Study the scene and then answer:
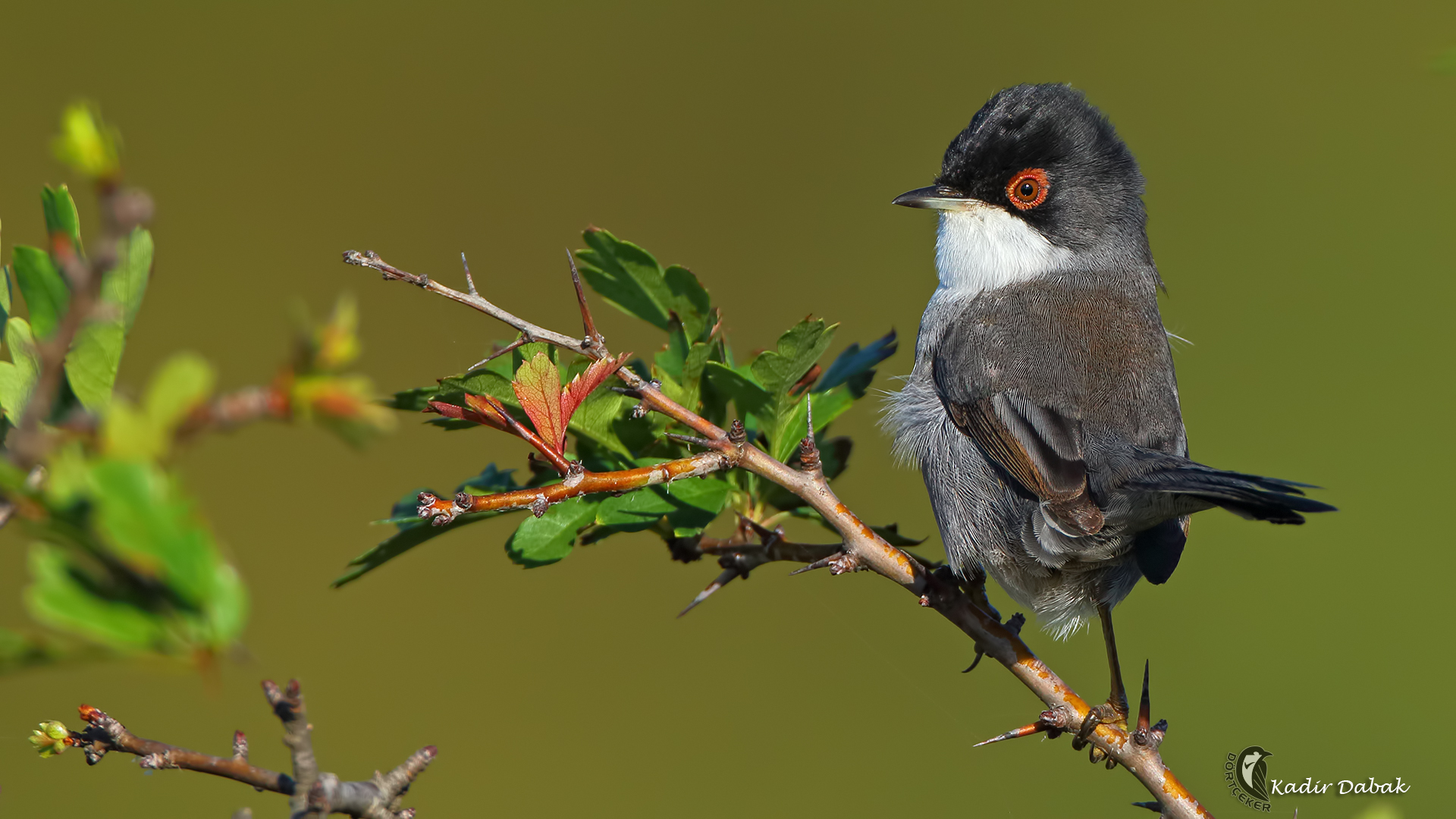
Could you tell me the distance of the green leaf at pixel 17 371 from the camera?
3.19 feet

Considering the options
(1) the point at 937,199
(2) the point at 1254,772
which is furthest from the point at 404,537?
(1) the point at 937,199

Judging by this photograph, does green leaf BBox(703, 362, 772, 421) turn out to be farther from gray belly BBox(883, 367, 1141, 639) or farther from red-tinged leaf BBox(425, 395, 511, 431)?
gray belly BBox(883, 367, 1141, 639)

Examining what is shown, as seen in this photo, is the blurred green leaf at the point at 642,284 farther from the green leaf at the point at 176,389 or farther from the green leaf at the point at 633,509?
the green leaf at the point at 176,389

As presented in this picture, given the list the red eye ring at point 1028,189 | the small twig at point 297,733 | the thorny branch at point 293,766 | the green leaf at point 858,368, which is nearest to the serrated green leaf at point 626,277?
the green leaf at point 858,368

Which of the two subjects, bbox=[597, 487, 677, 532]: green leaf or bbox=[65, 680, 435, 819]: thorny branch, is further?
bbox=[597, 487, 677, 532]: green leaf

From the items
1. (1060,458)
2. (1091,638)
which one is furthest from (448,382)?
(1091,638)

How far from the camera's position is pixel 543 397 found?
50.3 inches

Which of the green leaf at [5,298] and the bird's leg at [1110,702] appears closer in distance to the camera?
the green leaf at [5,298]

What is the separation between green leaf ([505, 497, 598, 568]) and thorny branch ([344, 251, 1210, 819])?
217 millimetres

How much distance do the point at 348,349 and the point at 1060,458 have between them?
189 centimetres

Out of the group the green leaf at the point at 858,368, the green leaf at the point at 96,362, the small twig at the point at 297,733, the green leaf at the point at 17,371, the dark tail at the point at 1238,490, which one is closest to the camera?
the small twig at the point at 297,733

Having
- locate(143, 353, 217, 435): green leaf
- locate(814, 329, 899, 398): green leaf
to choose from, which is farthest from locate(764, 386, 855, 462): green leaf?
locate(143, 353, 217, 435): green leaf

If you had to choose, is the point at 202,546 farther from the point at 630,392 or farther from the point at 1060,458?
the point at 1060,458

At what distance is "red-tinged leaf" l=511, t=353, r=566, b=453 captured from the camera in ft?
4.10
